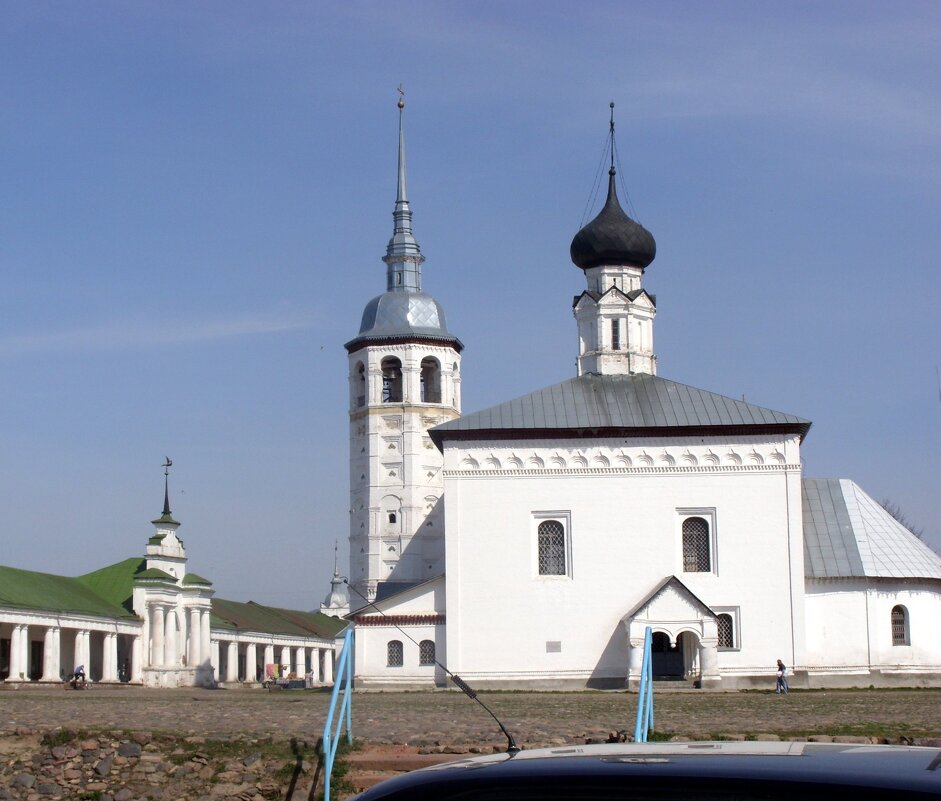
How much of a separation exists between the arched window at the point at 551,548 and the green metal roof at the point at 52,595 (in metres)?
18.8

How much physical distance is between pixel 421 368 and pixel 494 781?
5581 cm

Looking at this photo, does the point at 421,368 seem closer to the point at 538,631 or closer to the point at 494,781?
the point at 538,631

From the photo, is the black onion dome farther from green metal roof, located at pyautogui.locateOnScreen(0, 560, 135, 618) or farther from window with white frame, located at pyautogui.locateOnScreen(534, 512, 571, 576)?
green metal roof, located at pyautogui.locateOnScreen(0, 560, 135, 618)

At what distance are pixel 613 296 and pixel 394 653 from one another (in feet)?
40.9

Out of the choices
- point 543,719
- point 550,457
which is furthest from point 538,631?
point 543,719

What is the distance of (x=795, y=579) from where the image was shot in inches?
1419

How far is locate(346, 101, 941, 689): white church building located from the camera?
35.9 metres

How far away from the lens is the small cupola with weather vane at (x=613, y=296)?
1626 inches

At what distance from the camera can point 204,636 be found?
56844mm

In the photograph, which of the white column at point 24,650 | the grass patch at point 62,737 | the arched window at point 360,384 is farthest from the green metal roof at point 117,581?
the grass patch at point 62,737

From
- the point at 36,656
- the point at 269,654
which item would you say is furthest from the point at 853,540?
the point at 269,654

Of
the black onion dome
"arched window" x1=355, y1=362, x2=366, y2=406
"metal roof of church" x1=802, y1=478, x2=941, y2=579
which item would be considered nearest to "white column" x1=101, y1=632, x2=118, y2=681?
"arched window" x1=355, y1=362, x2=366, y2=406

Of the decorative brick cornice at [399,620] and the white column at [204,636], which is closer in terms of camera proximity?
the decorative brick cornice at [399,620]

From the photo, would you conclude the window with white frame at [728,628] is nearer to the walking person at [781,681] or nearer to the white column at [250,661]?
the walking person at [781,681]
